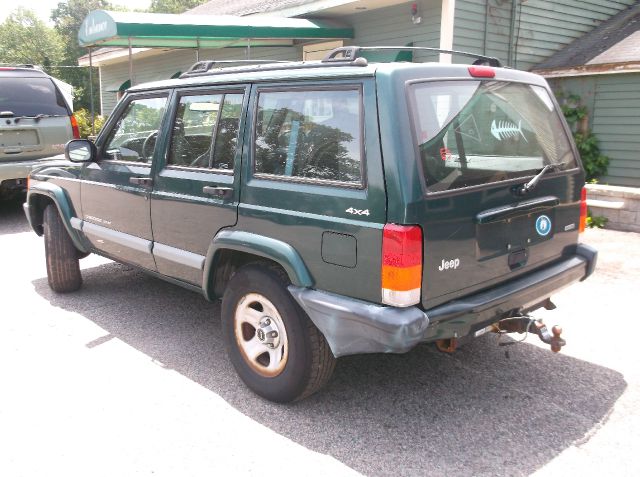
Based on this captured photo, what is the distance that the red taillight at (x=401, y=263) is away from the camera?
8.84 feet

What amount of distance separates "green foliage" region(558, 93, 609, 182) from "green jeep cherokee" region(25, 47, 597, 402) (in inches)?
274

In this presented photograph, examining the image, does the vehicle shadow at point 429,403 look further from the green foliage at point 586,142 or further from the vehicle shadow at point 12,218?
the green foliage at point 586,142

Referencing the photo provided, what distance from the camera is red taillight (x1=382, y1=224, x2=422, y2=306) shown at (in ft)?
8.84

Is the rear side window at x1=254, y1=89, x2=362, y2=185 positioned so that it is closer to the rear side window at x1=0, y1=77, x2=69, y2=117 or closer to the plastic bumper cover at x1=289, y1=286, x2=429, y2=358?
the plastic bumper cover at x1=289, y1=286, x2=429, y2=358

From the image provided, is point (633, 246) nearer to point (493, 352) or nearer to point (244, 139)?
point (493, 352)

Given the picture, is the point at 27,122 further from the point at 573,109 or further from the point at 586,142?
the point at 586,142

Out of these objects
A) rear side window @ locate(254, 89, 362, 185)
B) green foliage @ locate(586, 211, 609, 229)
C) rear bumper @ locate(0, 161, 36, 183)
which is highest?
rear side window @ locate(254, 89, 362, 185)

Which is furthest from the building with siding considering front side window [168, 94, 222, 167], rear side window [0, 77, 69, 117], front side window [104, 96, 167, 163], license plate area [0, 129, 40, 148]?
front side window [168, 94, 222, 167]

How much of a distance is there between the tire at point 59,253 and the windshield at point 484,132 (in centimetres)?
380

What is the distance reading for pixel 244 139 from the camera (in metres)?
3.46

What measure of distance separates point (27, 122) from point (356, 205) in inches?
284

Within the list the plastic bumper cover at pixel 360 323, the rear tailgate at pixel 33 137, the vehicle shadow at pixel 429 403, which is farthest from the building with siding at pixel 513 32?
the plastic bumper cover at pixel 360 323

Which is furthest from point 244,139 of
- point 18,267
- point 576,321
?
point 18,267

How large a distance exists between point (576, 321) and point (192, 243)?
312cm
